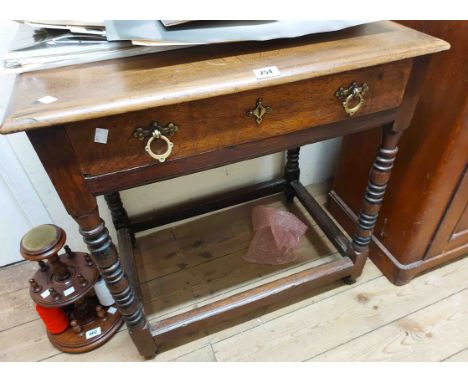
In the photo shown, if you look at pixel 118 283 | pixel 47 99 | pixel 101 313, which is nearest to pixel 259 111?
pixel 47 99

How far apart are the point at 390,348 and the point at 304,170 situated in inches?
29.2

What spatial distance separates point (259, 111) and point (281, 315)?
690 millimetres

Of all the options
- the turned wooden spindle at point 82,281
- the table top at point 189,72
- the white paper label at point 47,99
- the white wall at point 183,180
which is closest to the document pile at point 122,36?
the table top at point 189,72

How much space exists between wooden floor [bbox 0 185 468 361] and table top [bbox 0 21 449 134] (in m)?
0.74

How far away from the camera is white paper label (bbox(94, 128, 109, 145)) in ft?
1.71

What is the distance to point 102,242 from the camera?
2.13 feet

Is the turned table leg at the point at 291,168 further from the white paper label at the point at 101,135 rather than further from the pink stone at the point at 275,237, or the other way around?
the white paper label at the point at 101,135

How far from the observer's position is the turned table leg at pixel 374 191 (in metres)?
0.78

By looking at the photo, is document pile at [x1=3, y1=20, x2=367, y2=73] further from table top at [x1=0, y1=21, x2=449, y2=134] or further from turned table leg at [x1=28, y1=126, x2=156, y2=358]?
turned table leg at [x1=28, y1=126, x2=156, y2=358]

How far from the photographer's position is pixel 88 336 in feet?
3.18

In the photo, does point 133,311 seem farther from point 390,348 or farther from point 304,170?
point 304,170

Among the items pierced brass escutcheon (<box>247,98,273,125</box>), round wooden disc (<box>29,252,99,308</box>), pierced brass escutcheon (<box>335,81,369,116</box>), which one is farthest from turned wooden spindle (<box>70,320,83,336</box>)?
pierced brass escutcheon (<box>335,81,369,116</box>)

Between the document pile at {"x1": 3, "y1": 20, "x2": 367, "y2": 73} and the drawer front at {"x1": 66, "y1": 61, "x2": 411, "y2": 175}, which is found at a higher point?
the document pile at {"x1": 3, "y1": 20, "x2": 367, "y2": 73}
